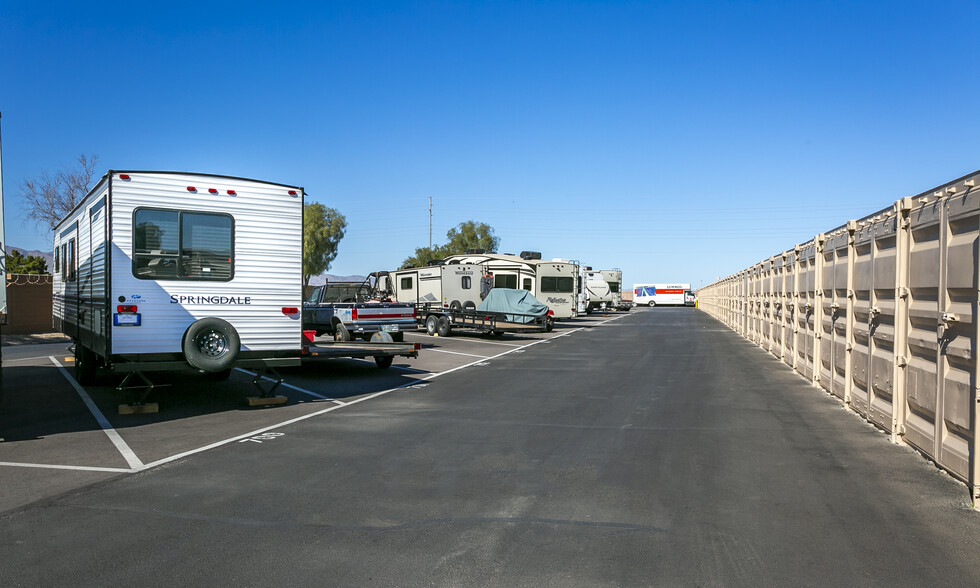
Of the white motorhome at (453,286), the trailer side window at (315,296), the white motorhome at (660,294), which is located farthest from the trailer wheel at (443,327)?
the white motorhome at (660,294)

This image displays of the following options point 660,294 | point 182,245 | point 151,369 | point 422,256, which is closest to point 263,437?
point 151,369

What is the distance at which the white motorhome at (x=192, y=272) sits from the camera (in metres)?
9.11

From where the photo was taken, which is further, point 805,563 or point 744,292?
point 744,292

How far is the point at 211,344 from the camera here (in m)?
Answer: 9.58

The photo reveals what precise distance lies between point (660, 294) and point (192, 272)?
88.6 metres

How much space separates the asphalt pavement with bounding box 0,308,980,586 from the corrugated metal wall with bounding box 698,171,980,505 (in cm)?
37

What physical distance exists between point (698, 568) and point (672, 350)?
658 inches

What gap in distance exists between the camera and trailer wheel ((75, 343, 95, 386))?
12.0 m

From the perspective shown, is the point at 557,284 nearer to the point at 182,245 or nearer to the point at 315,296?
the point at 315,296

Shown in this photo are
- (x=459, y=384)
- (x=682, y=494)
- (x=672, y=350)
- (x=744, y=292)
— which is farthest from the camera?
(x=744, y=292)

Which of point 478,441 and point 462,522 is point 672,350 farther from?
point 462,522

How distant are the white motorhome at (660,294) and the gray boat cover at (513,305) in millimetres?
67944

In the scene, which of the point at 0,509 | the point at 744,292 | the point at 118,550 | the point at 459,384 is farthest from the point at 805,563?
the point at 744,292

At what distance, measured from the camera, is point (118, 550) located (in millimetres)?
4531
